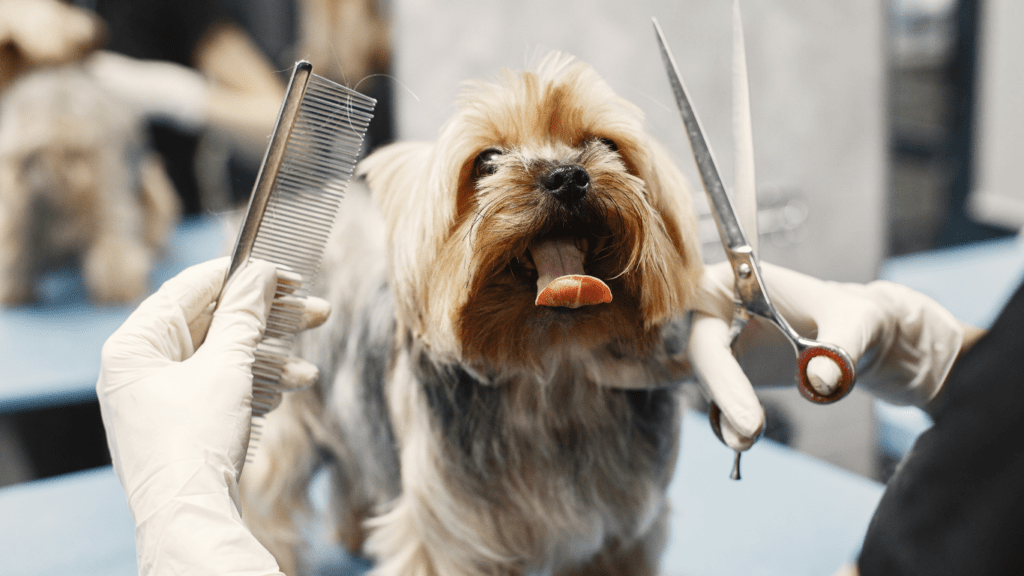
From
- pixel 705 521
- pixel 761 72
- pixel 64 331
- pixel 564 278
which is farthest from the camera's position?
pixel 761 72

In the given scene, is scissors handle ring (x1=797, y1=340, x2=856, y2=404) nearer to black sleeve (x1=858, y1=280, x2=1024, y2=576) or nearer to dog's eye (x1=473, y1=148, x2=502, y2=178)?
black sleeve (x1=858, y1=280, x2=1024, y2=576)

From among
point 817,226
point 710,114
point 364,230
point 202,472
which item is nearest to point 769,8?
point 710,114

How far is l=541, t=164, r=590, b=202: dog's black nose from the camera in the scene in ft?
1.95

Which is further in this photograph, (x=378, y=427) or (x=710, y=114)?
(x=710, y=114)

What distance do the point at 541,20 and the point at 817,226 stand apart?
3.34 feet

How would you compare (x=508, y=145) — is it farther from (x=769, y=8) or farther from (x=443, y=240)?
(x=769, y=8)

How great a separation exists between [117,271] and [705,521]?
4.34 feet

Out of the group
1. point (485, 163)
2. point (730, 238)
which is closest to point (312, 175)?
point (485, 163)

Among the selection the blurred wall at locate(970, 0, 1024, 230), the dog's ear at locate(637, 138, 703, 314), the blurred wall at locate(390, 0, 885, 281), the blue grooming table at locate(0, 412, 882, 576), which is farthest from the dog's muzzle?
the blurred wall at locate(970, 0, 1024, 230)

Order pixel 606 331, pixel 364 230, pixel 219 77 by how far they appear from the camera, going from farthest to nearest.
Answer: pixel 219 77 < pixel 364 230 < pixel 606 331

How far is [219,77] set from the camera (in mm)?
1521

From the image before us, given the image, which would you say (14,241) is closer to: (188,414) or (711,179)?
(188,414)

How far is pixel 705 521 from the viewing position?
3.37 ft

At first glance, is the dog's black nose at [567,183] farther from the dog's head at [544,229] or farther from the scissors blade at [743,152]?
the scissors blade at [743,152]
